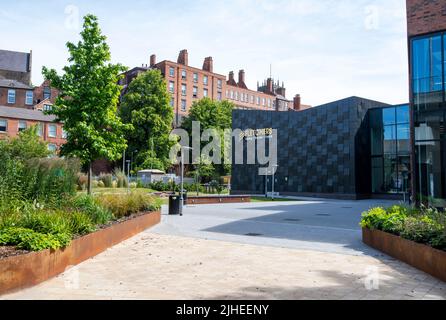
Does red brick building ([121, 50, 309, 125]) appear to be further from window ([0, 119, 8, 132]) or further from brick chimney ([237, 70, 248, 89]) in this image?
window ([0, 119, 8, 132])

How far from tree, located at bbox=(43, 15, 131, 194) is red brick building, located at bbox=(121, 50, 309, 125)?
50.7 metres

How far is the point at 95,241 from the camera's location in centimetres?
913

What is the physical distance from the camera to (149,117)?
183 feet

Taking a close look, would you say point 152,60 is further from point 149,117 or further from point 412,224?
point 412,224

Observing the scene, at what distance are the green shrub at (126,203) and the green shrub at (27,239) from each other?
5.18m

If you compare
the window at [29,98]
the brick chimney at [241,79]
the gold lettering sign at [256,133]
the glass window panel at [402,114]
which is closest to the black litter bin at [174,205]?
the glass window panel at [402,114]

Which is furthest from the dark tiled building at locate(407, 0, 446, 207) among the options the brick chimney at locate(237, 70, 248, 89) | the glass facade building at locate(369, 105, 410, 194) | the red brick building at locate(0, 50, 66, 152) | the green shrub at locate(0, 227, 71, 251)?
the brick chimney at locate(237, 70, 248, 89)

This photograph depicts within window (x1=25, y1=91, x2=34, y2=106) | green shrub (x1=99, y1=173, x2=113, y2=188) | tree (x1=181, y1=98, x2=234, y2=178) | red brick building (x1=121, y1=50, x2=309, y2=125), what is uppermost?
red brick building (x1=121, y1=50, x2=309, y2=125)

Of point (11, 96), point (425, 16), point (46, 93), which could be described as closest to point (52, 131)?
point (11, 96)

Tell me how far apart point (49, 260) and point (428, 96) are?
1659 centimetres

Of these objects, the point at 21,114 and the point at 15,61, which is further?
the point at 15,61

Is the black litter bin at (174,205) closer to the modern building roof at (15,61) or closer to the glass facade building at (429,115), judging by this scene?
the glass facade building at (429,115)

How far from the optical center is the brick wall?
16875 mm
